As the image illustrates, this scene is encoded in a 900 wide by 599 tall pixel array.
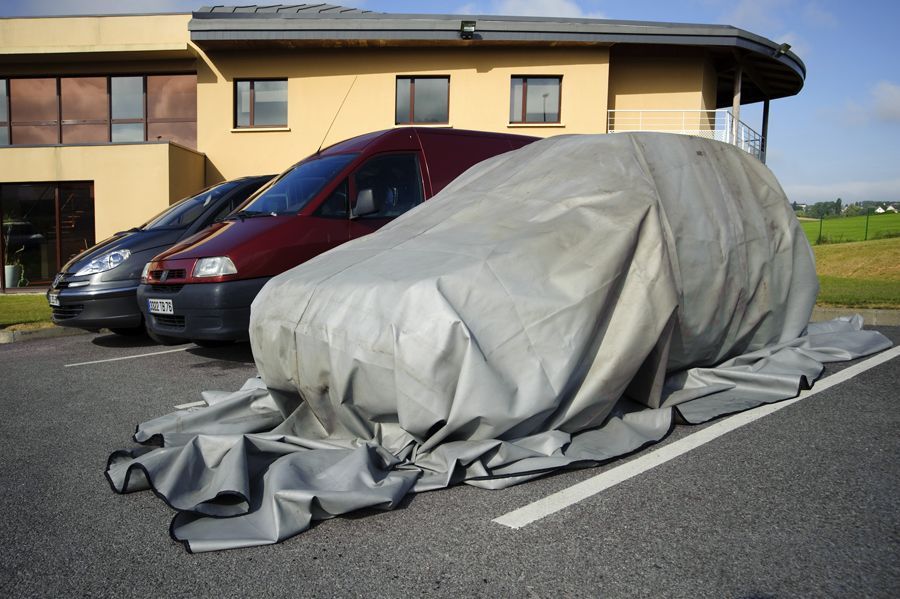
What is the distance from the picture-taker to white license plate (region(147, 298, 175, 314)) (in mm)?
6562

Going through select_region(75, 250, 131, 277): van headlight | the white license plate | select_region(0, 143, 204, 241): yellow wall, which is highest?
select_region(0, 143, 204, 241): yellow wall

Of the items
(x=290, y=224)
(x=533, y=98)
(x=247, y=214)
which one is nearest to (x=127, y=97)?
(x=533, y=98)

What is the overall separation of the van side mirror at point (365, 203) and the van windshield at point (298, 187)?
1.37 feet

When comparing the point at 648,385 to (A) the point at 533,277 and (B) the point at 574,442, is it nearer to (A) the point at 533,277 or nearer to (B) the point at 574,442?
(B) the point at 574,442

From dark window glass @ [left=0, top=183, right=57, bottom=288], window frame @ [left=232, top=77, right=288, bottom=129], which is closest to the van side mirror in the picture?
window frame @ [left=232, top=77, right=288, bottom=129]

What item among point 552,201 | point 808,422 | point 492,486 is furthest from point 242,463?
point 808,422

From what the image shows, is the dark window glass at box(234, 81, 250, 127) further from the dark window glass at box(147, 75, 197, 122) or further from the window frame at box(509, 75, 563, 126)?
the window frame at box(509, 75, 563, 126)

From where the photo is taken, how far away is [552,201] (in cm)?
434

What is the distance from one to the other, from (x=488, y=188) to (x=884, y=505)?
2.91 meters

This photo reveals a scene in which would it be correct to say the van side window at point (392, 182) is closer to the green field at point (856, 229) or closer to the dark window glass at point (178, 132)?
the dark window glass at point (178, 132)

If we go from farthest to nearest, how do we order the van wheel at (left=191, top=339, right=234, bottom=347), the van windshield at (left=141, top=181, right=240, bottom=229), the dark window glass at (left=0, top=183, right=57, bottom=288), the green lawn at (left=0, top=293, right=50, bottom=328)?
the dark window glass at (left=0, top=183, right=57, bottom=288)
the green lawn at (left=0, top=293, right=50, bottom=328)
the van windshield at (left=141, top=181, right=240, bottom=229)
the van wheel at (left=191, top=339, right=234, bottom=347)

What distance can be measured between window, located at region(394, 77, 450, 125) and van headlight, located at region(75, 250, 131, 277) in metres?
9.91

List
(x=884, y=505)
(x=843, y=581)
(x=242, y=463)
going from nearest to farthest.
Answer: (x=843, y=581)
(x=884, y=505)
(x=242, y=463)

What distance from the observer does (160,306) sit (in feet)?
21.9
